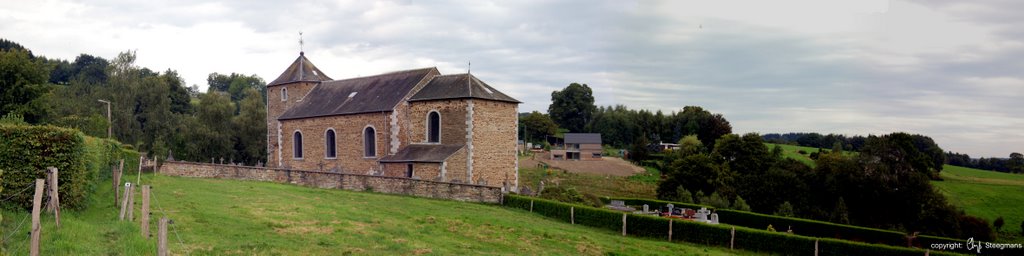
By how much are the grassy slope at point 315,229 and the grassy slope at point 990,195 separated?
34.5 metres

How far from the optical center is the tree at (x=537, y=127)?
99188 mm

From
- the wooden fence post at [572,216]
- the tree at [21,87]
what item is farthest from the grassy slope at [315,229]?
the tree at [21,87]

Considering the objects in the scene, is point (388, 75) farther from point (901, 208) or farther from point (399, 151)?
point (901, 208)

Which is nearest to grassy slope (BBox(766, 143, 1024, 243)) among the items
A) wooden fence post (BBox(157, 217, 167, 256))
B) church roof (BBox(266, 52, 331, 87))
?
church roof (BBox(266, 52, 331, 87))

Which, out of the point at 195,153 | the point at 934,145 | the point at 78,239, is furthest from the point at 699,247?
the point at 934,145

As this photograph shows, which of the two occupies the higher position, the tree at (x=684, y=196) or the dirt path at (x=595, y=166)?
the dirt path at (x=595, y=166)

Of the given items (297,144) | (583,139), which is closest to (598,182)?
(583,139)

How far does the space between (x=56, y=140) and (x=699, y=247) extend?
18.2m

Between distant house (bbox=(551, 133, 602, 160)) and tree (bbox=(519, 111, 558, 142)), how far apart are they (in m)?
16.8

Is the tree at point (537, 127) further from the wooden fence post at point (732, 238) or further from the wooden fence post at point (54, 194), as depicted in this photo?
the wooden fence post at point (54, 194)

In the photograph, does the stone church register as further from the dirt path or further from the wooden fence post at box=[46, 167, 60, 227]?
the dirt path

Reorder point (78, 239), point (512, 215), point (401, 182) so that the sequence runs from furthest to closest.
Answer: point (401, 182) < point (512, 215) < point (78, 239)

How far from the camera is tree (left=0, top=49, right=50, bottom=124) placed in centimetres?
4178

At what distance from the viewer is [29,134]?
16938mm
